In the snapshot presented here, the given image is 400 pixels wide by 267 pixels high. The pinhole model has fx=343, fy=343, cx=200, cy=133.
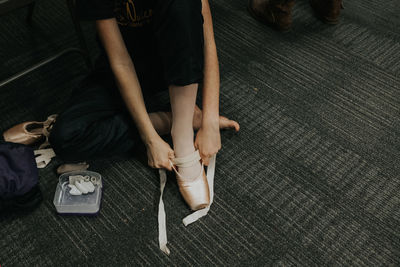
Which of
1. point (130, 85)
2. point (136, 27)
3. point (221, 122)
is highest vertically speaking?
point (136, 27)

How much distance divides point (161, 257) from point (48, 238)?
310mm

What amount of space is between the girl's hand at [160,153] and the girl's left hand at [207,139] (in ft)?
0.30

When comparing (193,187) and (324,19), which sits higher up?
(324,19)

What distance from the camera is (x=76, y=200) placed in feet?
3.14

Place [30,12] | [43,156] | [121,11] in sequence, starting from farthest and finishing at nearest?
[30,12] < [43,156] < [121,11]

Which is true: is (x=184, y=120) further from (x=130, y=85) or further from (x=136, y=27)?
(x=136, y=27)

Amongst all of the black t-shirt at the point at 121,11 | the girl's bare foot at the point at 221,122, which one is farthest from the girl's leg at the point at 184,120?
the black t-shirt at the point at 121,11

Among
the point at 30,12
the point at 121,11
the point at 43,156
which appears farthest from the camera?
the point at 30,12

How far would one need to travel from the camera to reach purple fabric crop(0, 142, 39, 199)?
0.89 meters

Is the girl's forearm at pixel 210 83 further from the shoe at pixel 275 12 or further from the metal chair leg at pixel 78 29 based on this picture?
the shoe at pixel 275 12

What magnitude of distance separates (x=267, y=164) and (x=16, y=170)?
72cm

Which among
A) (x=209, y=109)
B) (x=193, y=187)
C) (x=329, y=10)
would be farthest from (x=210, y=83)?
(x=329, y=10)

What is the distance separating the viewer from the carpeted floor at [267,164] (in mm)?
903

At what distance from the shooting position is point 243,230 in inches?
36.8
